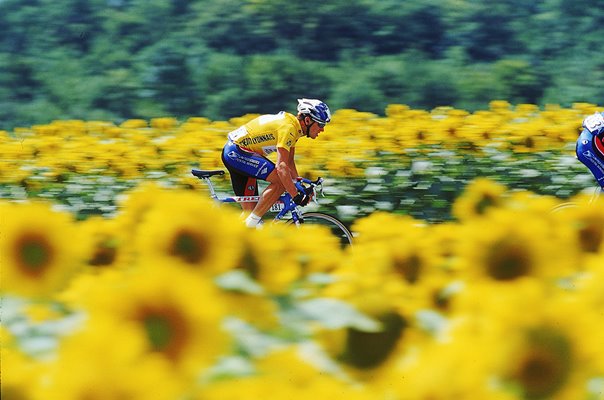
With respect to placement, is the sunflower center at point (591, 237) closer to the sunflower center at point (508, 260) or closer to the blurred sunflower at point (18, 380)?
the sunflower center at point (508, 260)

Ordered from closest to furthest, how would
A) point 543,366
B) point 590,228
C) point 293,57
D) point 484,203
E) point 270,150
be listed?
point 543,366, point 590,228, point 484,203, point 270,150, point 293,57

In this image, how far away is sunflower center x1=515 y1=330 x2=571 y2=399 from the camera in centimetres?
157

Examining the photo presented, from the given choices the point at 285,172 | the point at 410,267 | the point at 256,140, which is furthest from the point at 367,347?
the point at 256,140

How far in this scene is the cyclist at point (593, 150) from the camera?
695cm

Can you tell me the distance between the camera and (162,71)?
17.1m

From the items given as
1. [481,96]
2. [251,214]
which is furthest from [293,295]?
[481,96]

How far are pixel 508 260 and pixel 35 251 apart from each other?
2.98 ft

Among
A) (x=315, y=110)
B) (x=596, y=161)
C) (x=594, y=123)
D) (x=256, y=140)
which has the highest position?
(x=315, y=110)

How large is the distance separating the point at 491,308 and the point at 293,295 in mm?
406

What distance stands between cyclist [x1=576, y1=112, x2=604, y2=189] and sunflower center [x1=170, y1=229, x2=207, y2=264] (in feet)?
18.0

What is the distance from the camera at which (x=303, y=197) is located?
21.1 feet

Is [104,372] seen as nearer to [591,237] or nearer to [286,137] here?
[591,237]

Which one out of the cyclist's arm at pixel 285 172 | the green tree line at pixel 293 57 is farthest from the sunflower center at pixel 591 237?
the green tree line at pixel 293 57

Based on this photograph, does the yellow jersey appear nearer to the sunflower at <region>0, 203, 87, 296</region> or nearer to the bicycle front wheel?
the bicycle front wheel
